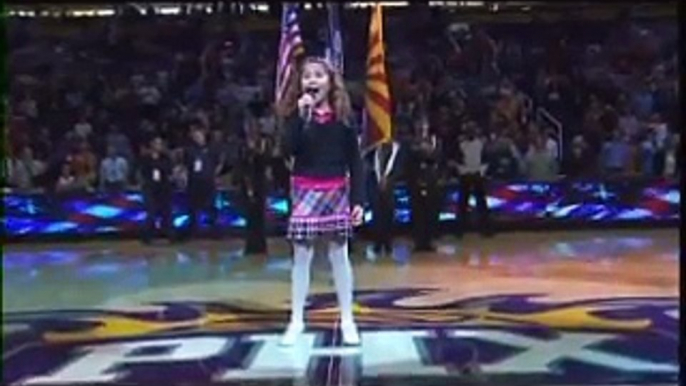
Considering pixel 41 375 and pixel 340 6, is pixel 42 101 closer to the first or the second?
pixel 340 6

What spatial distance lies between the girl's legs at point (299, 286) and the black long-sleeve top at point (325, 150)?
0.41 metres

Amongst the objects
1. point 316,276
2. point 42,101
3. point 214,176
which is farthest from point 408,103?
point 316,276

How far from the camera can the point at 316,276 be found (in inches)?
287

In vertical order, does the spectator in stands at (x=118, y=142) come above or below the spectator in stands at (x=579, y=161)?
above

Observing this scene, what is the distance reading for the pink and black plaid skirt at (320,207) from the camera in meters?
5.76

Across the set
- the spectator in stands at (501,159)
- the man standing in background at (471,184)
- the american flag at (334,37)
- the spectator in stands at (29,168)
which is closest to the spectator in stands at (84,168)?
the spectator in stands at (29,168)

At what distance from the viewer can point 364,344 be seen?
597 centimetres

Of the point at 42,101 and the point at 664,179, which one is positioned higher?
the point at 42,101

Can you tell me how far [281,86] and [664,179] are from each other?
6080 mm

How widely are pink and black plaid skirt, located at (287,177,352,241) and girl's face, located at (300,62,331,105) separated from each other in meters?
0.38

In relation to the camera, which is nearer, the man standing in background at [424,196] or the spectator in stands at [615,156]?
the man standing in background at [424,196]

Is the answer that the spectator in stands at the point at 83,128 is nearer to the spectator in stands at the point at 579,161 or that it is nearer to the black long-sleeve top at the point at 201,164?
the black long-sleeve top at the point at 201,164

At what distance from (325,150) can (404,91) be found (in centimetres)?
780

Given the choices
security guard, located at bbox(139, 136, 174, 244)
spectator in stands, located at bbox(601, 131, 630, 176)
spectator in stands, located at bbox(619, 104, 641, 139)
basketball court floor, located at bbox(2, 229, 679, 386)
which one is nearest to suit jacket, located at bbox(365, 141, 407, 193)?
basketball court floor, located at bbox(2, 229, 679, 386)
